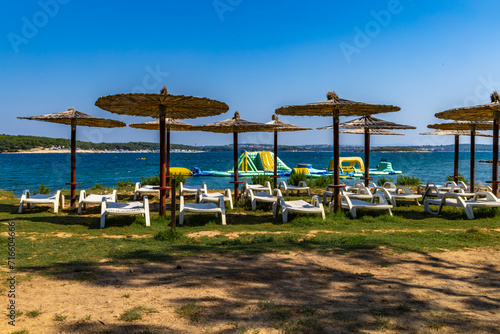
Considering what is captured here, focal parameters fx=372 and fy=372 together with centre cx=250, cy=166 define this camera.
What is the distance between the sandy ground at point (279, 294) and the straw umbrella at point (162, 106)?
136 inches

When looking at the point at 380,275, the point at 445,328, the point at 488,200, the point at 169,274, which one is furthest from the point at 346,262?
the point at 488,200

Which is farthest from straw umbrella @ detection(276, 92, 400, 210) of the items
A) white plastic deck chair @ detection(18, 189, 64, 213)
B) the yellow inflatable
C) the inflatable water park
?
the inflatable water park

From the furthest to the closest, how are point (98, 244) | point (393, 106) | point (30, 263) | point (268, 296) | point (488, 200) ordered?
1. point (488, 200)
2. point (393, 106)
3. point (98, 244)
4. point (30, 263)
5. point (268, 296)

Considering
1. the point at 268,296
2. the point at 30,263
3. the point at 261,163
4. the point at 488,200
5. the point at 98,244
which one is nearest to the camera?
the point at 268,296

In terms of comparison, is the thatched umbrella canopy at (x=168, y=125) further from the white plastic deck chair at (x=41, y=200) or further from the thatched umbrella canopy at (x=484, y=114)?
the thatched umbrella canopy at (x=484, y=114)

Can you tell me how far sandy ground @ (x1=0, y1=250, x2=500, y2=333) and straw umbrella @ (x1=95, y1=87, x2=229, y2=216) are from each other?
344 centimetres

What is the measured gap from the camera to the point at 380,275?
4055 mm

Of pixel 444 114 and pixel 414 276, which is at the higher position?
pixel 444 114

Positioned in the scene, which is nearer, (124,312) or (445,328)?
(445,328)

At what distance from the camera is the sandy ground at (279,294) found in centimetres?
278

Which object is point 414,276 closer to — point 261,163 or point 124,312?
point 124,312

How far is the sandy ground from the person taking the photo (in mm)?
2779

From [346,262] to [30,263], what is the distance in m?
3.77

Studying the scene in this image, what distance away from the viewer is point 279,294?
136 inches
